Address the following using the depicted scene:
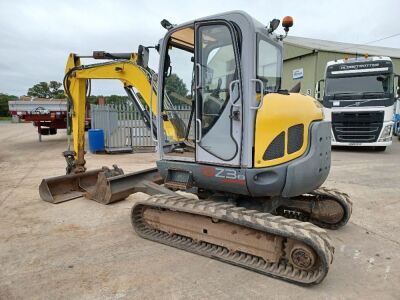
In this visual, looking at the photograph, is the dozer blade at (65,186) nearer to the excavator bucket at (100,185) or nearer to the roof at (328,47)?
the excavator bucket at (100,185)

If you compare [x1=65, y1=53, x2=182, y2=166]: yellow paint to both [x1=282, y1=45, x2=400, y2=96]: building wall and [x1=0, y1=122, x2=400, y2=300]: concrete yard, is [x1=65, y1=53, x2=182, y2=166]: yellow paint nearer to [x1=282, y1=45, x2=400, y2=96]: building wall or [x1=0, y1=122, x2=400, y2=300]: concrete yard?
[x1=0, y1=122, x2=400, y2=300]: concrete yard

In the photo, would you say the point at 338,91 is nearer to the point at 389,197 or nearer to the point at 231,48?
the point at 389,197

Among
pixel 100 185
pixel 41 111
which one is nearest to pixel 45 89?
pixel 41 111

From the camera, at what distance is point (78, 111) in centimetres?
547

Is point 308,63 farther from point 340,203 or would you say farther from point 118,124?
point 340,203

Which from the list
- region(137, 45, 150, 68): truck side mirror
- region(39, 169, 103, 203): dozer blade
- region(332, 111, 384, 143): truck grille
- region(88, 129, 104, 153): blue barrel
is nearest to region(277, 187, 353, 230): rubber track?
region(137, 45, 150, 68): truck side mirror

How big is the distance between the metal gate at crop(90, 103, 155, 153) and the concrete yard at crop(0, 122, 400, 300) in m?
6.01

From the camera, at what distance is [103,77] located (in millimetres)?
5039

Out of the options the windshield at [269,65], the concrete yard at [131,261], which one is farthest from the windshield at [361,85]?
the windshield at [269,65]

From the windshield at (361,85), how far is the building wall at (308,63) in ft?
22.3

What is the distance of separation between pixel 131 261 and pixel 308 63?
18.6 m

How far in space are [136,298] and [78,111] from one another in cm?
372

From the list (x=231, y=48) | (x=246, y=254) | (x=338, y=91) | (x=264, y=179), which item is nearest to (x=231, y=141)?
(x=264, y=179)

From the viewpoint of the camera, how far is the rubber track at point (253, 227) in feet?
9.11
